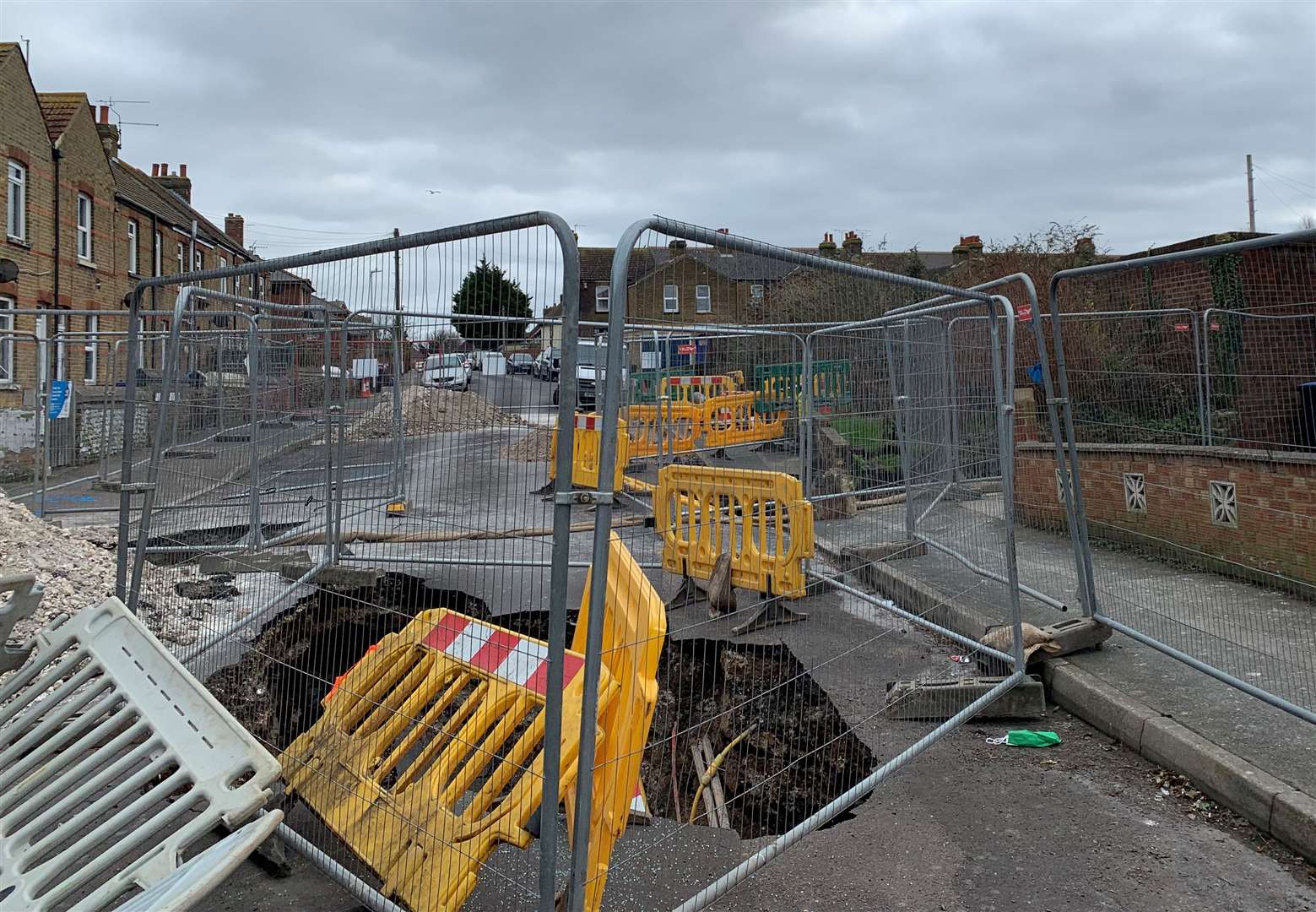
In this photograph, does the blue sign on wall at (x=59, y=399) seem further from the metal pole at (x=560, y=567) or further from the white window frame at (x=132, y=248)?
the white window frame at (x=132, y=248)

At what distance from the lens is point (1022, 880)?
324 centimetres

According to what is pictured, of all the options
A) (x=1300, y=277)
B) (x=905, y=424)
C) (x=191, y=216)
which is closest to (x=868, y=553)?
(x=905, y=424)

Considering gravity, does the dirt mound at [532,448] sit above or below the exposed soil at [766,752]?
above

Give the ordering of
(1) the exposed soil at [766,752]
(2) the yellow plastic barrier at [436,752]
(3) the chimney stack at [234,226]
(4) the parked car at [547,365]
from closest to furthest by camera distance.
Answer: (4) the parked car at [547,365] → (2) the yellow plastic barrier at [436,752] → (1) the exposed soil at [766,752] → (3) the chimney stack at [234,226]

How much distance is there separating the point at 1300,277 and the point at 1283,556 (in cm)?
196

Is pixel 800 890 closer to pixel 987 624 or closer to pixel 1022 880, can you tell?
pixel 1022 880

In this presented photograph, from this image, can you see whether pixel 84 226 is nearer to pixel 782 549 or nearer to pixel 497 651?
pixel 782 549

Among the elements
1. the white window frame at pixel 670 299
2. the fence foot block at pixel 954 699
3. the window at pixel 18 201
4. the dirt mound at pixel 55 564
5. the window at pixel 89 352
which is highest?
the window at pixel 18 201

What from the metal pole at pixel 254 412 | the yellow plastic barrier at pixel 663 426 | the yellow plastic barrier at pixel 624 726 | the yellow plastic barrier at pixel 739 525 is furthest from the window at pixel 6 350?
the yellow plastic barrier at pixel 624 726

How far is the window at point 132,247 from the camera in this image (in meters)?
27.1

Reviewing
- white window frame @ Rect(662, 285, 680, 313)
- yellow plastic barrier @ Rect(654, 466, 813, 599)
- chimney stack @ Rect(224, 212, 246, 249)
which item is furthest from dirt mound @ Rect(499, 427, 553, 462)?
chimney stack @ Rect(224, 212, 246, 249)

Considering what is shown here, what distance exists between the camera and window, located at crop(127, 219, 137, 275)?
27.1 metres

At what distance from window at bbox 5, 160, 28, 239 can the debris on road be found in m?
22.5

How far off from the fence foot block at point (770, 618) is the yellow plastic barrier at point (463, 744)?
1710 millimetres
